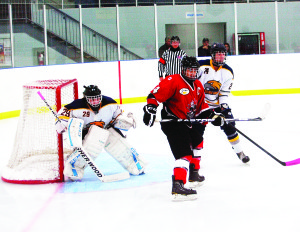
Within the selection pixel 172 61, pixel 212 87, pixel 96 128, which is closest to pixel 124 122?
pixel 96 128

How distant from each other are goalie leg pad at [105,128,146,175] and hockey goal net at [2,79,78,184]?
36 centimetres

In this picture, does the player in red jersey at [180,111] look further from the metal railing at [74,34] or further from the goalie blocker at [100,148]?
the metal railing at [74,34]

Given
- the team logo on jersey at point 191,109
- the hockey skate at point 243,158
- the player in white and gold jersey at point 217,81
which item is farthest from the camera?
the hockey skate at point 243,158

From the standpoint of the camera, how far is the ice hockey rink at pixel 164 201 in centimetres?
295

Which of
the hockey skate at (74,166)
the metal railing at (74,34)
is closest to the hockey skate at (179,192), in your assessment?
the hockey skate at (74,166)

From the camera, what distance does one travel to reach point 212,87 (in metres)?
4.12

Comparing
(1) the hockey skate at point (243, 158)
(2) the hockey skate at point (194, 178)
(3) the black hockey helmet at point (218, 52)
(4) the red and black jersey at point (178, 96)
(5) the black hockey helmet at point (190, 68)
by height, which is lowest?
(2) the hockey skate at point (194, 178)

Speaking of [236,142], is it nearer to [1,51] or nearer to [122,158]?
[122,158]

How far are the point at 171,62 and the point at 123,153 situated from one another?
9.41 feet

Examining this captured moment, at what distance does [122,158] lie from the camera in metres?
3.98

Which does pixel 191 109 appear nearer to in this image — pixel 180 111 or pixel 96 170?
pixel 180 111

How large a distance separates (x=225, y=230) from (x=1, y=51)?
221 inches

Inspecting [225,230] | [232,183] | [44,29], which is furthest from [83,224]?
[44,29]

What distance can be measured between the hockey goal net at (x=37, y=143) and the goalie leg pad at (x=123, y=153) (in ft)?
1.18
